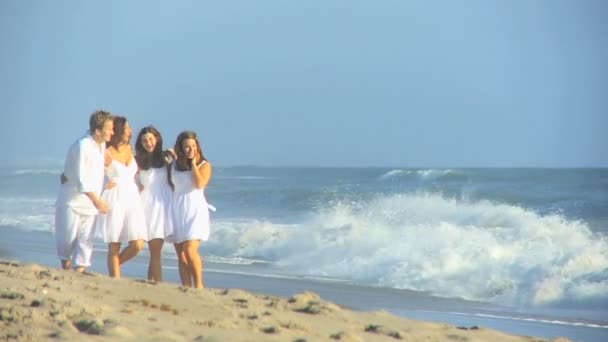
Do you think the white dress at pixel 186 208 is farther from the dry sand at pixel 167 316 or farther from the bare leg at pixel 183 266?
the dry sand at pixel 167 316

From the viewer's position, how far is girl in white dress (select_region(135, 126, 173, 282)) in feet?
29.7

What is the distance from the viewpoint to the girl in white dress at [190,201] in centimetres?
896

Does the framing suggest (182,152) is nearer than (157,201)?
Yes

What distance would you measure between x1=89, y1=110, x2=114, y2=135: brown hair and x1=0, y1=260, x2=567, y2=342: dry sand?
1.18m

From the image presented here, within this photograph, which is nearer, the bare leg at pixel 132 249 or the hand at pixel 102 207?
the hand at pixel 102 207

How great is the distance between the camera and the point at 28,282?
316 inches

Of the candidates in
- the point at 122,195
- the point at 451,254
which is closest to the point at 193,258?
the point at 122,195

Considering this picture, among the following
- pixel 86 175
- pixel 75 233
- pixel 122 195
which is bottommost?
pixel 75 233

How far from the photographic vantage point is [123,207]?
888cm

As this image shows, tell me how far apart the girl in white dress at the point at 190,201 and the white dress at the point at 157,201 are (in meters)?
0.06

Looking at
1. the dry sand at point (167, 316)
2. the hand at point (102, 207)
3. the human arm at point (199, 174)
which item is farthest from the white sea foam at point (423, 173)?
the dry sand at point (167, 316)

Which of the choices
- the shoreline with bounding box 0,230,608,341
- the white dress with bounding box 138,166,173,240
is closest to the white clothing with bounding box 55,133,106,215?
the white dress with bounding box 138,166,173,240

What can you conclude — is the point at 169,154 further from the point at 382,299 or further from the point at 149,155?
the point at 382,299

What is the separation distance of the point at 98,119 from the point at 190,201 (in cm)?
106
